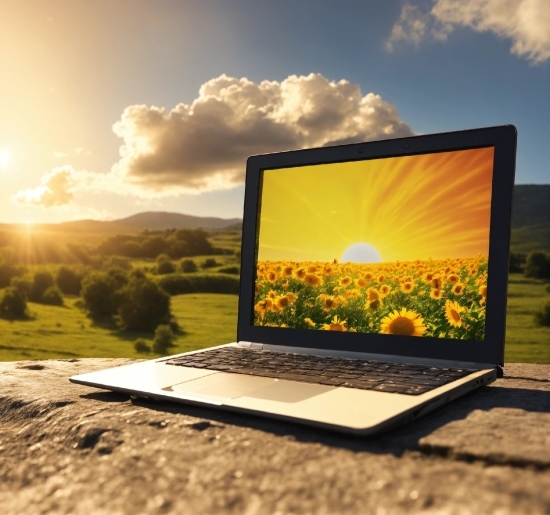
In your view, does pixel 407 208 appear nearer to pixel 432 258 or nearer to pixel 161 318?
pixel 432 258

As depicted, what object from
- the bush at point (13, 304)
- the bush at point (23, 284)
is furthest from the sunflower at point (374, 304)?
the bush at point (23, 284)

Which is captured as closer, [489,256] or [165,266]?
[489,256]

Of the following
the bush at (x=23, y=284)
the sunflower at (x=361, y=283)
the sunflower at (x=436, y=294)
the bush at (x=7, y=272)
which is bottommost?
the bush at (x=23, y=284)

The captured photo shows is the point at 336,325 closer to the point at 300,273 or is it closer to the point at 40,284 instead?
the point at 300,273

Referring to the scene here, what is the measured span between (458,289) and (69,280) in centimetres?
2804

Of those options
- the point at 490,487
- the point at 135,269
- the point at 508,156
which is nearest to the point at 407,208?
the point at 508,156

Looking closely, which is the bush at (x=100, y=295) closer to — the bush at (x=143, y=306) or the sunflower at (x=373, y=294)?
the bush at (x=143, y=306)

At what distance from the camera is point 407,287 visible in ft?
5.90

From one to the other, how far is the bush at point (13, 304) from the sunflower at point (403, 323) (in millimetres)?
24400

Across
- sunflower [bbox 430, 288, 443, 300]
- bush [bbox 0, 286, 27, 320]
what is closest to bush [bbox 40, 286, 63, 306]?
bush [bbox 0, 286, 27, 320]

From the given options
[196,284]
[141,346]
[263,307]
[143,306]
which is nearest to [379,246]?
[263,307]

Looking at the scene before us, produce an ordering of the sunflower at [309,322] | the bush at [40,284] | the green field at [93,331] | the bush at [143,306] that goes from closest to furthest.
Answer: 1. the sunflower at [309,322]
2. the green field at [93,331]
3. the bush at [143,306]
4. the bush at [40,284]

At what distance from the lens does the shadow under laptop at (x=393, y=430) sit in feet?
3.09

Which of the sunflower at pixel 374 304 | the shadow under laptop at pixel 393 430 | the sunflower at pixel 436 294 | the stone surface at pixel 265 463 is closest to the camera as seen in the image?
the stone surface at pixel 265 463
